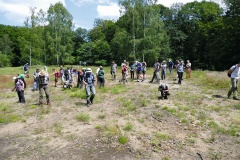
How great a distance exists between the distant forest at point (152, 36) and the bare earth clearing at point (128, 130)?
2511 cm

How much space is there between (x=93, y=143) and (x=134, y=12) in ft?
103

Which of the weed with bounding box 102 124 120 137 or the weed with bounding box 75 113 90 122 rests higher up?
the weed with bounding box 75 113 90 122

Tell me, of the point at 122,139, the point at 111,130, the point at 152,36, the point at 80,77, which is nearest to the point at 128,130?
the point at 111,130

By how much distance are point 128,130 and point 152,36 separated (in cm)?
2950

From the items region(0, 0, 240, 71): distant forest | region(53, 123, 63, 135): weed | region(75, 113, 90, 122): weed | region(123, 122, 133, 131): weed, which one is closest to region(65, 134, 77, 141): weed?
region(53, 123, 63, 135): weed

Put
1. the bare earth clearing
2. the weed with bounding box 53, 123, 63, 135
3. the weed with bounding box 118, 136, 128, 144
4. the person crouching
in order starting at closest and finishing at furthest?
the bare earth clearing < the weed with bounding box 118, 136, 128, 144 < the weed with bounding box 53, 123, 63, 135 < the person crouching

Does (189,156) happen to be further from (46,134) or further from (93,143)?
(46,134)

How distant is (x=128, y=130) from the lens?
30.3 ft

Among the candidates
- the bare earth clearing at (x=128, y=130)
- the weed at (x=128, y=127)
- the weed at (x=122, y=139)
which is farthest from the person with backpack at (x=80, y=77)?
the weed at (x=122, y=139)

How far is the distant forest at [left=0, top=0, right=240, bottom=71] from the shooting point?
37656 millimetres

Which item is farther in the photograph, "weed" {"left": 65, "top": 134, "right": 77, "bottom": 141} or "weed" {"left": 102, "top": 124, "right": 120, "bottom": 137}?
"weed" {"left": 102, "top": 124, "right": 120, "bottom": 137}

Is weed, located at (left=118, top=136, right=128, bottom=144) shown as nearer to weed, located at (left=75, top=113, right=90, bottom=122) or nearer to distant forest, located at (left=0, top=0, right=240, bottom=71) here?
weed, located at (left=75, top=113, right=90, bottom=122)

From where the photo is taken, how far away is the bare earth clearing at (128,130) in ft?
24.9

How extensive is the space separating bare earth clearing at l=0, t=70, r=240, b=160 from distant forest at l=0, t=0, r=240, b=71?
25107 millimetres
